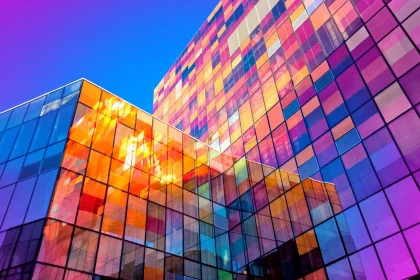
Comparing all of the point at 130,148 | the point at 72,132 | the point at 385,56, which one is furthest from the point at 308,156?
the point at 72,132

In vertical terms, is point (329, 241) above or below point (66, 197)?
below

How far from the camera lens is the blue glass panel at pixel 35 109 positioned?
2840 centimetres

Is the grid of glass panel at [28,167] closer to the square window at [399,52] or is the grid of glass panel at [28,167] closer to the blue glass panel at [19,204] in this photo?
the blue glass panel at [19,204]

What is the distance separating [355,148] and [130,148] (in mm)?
16553

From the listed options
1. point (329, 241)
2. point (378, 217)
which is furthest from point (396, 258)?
point (329, 241)

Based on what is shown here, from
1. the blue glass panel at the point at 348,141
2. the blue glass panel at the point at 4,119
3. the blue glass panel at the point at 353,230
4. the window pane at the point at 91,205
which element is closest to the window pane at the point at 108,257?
the window pane at the point at 91,205

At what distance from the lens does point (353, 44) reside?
2611cm

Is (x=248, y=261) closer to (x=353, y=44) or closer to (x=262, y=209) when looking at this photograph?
(x=262, y=209)

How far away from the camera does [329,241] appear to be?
22141 millimetres

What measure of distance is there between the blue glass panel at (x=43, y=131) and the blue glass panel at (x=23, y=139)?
48 centimetres

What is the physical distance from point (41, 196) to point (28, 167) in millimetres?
3466

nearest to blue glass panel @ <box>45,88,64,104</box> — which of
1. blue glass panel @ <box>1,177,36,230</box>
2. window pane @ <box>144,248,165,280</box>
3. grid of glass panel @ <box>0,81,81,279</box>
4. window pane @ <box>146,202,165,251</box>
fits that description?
grid of glass panel @ <box>0,81,81,279</box>

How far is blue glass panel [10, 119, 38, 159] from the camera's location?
25969 mm

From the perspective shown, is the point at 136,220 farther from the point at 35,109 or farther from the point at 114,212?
the point at 35,109
